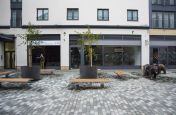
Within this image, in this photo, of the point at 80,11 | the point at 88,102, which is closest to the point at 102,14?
the point at 80,11

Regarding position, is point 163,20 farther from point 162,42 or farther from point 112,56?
point 112,56

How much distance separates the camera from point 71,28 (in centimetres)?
3005

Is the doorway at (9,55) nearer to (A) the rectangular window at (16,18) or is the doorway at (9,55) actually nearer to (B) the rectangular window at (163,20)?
(A) the rectangular window at (16,18)

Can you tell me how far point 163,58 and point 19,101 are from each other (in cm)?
2490

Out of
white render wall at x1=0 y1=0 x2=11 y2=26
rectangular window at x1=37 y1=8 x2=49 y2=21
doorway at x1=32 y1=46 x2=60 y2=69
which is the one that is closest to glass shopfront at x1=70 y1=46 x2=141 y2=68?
doorway at x1=32 y1=46 x2=60 y2=69

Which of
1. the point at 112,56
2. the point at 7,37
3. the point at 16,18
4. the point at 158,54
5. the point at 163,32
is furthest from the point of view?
the point at 158,54

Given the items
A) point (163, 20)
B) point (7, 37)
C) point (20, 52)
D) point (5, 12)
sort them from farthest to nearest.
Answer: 1. point (163, 20)
2. point (5, 12)
3. point (20, 52)
4. point (7, 37)

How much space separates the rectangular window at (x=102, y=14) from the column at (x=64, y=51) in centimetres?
429

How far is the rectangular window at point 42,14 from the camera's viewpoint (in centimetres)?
3034

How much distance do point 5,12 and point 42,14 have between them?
4.23 m

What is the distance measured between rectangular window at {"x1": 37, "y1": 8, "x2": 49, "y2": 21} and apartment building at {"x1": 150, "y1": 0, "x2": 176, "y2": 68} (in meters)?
12.3

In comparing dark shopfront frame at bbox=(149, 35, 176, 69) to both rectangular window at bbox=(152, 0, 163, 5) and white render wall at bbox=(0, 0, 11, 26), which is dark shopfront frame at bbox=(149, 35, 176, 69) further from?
white render wall at bbox=(0, 0, 11, 26)

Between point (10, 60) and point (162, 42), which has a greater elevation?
point (162, 42)

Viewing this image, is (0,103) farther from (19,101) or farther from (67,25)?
(67,25)
